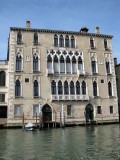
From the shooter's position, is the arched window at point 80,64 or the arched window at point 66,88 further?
the arched window at point 80,64

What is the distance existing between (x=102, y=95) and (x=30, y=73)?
8.75m

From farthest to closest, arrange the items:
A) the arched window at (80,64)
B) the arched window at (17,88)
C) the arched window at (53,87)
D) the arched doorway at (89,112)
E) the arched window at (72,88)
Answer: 1. the arched window at (80,64)
2. the arched doorway at (89,112)
3. the arched window at (72,88)
4. the arched window at (53,87)
5. the arched window at (17,88)

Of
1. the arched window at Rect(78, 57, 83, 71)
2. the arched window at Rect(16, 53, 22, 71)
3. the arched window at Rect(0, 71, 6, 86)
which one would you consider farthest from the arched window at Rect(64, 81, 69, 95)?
the arched window at Rect(0, 71, 6, 86)

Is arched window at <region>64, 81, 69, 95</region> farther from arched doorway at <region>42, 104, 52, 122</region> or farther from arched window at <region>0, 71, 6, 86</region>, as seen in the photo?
arched window at <region>0, 71, 6, 86</region>

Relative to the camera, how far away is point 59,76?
2780cm

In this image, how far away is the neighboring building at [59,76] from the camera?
2667cm

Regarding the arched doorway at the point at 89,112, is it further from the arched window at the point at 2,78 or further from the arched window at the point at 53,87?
the arched window at the point at 2,78

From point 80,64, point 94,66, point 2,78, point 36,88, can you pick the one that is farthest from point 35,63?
point 94,66

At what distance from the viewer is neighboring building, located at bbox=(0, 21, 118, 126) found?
87.5 ft

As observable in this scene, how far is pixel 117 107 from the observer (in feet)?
96.3

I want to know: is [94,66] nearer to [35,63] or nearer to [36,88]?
[35,63]

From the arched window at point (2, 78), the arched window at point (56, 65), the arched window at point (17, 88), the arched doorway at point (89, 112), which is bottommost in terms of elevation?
the arched doorway at point (89, 112)

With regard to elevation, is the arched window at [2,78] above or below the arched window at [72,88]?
above

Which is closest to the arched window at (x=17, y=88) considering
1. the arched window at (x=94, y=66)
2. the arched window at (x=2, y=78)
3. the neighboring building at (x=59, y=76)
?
the neighboring building at (x=59, y=76)
